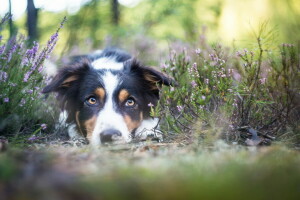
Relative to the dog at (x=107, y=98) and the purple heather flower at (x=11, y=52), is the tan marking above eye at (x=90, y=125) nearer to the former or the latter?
the dog at (x=107, y=98)

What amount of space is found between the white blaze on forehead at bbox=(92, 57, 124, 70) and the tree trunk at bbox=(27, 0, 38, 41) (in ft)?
5.54

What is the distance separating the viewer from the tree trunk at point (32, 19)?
5.80m

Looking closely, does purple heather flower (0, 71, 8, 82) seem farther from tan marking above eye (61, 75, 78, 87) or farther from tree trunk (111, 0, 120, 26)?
tree trunk (111, 0, 120, 26)

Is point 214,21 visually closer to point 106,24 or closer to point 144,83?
point 106,24

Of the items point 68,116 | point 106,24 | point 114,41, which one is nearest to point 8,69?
point 68,116

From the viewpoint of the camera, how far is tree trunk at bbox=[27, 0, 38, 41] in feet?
19.0

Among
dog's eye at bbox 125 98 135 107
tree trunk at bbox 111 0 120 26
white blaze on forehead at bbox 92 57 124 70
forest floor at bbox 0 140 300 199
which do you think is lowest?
forest floor at bbox 0 140 300 199

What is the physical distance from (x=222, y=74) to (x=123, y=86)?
52.4 inches

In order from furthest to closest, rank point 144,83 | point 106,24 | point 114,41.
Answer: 1. point 106,24
2. point 114,41
3. point 144,83

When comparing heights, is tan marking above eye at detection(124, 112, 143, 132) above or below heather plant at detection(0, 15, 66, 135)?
below

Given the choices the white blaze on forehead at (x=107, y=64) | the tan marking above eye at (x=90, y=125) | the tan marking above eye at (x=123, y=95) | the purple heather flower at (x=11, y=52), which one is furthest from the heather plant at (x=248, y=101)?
the purple heather flower at (x=11, y=52)

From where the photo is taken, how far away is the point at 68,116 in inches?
186

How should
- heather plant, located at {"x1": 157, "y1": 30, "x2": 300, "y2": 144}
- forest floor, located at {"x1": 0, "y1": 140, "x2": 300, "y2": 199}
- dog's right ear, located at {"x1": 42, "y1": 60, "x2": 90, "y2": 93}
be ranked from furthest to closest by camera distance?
dog's right ear, located at {"x1": 42, "y1": 60, "x2": 90, "y2": 93} < heather plant, located at {"x1": 157, "y1": 30, "x2": 300, "y2": 144} < forest floor, located at {"x1": 0, "y1": 140, "x2": 300, "y2": 199}

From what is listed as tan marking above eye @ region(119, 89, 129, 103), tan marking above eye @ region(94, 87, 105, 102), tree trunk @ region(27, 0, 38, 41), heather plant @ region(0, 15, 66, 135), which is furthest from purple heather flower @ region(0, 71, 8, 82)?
tree trunk @ region(27, 0, 38, 41)
